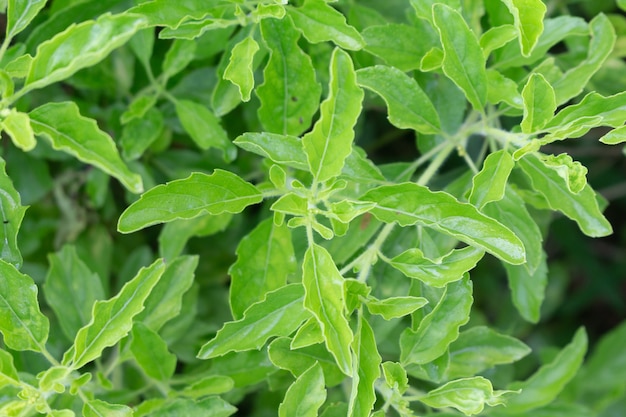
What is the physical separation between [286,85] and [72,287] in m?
0.64

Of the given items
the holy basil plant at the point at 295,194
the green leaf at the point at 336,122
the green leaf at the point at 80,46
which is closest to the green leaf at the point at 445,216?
the holy basil plant at the point at 295,194

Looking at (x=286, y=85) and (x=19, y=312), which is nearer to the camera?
(x=19, y=312)

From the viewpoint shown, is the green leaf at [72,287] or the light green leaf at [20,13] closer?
the light green leaf at [20,13]

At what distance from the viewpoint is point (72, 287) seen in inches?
63.0

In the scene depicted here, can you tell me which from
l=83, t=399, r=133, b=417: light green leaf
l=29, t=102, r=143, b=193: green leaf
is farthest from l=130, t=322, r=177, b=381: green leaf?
l=29, t=102, r=143, b=193: green leaf

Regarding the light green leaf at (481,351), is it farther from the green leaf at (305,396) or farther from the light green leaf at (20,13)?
the light green leaf at (20,13)

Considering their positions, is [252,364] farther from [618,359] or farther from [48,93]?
[618,359]

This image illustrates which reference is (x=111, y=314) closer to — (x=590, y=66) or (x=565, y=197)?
(x=565, y=197)

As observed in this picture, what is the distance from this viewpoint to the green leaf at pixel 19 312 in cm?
122

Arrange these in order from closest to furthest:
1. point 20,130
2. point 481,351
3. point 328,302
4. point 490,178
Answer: point 20,130, point 328,302, point 490,178, point 481,351

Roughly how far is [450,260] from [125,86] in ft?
3.05

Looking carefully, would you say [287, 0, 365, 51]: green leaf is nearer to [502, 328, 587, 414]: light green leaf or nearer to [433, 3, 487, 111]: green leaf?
[433, 3, 487, 111]: green leaf

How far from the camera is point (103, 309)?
121 cm

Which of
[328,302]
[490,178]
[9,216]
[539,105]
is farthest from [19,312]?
[539,105]
